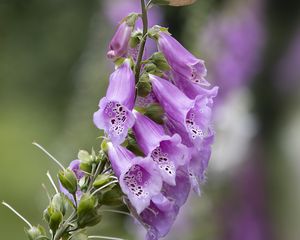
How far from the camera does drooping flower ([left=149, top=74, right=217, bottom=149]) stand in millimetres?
1232

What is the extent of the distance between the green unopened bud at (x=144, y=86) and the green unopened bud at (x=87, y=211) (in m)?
0.19

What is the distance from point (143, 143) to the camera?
1.21 metres

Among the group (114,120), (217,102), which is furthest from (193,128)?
(217,102)

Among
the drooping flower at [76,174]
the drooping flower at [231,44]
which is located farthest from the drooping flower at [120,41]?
the drooping flower at [231,44]

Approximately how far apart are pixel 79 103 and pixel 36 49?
3.75 meters

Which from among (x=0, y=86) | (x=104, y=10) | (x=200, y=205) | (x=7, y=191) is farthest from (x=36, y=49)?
(x=200, y=205)

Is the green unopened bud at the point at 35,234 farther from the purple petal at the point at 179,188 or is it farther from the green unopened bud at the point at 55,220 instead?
the purple petal at the point at 179,188

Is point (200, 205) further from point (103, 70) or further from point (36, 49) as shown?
point (36, 49)

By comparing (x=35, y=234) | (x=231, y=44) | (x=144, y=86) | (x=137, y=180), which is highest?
(x=144, y=86)

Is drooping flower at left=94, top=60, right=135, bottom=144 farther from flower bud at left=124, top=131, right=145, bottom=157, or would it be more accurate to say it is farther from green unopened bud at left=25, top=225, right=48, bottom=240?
green unopened bud at left=25, top=225, right=48, bottom=240

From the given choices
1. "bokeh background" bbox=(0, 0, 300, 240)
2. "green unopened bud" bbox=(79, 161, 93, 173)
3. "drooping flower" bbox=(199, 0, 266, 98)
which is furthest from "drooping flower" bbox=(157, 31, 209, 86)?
"drooping flower" bbox=(199, 0, 266, 98)

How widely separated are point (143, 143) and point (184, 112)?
92 millimetres

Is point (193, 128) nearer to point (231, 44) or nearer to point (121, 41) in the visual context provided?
point (121, 41)

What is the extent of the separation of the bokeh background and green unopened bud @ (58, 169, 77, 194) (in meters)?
2.34
